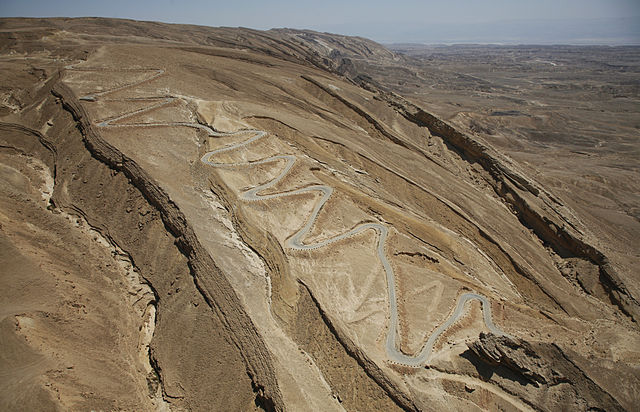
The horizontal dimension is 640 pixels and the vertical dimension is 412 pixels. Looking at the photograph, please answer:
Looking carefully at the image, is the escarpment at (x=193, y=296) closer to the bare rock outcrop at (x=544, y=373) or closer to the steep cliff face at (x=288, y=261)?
the steep cliff face at (x=288, y=261)

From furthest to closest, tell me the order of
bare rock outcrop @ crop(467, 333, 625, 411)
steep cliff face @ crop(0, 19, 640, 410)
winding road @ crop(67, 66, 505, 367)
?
winding road @ crop(67, 66, 505, 367) < steep cliff face @ crop(0, 19, 640, 410) < bare rock outcrop @ crop(467, 333, 625, 411)

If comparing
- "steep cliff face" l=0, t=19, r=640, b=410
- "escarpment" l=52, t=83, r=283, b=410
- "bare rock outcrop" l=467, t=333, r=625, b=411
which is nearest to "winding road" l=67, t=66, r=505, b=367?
"steep cliff face" l=0, t=19, r=640, b=410

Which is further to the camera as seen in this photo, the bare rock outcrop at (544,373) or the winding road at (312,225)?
the winding road at (312,225)

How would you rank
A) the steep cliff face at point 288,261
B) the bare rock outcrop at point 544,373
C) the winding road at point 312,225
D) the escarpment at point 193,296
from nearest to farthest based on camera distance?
1. the bare rock outcrop at point 544,373
2. the steep cliff face at point 288,261
3. the escarpment at point 193,296
4. the winding road at point 312,225

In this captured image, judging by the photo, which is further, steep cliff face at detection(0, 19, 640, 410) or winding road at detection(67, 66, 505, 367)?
winding road at detection(67, 66, 505, 367)

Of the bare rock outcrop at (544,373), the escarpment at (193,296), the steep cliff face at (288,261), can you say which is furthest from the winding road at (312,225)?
the escarpment at (193,296)

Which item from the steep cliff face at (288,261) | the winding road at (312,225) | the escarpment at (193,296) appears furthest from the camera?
the winding road at (312,225)

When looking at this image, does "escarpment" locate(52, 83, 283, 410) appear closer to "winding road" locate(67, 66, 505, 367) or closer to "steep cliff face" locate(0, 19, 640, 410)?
"steep cliff face" locate(0, 19, 640, 410)

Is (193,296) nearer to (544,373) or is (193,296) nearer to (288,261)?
(288,261)
